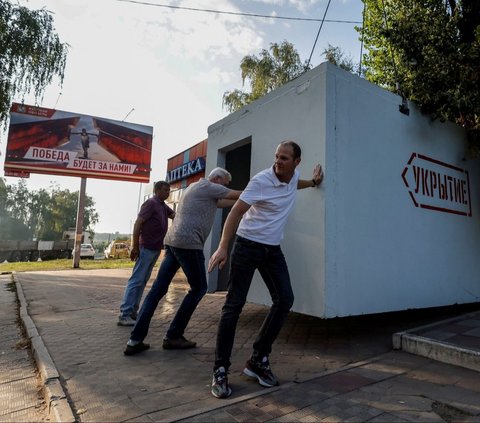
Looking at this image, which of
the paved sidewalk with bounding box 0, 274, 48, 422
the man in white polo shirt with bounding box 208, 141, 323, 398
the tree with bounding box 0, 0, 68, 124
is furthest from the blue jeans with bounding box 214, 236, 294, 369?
the tree with bounding box 0, 0, 68, 124

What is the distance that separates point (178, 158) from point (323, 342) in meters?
13.0

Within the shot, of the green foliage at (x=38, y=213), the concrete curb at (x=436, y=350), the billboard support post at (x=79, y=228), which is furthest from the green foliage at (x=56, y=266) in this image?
the green foliage at (x=38, y=213)

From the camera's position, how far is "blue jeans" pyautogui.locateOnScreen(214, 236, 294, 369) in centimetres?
259

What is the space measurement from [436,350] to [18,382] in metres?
3.71

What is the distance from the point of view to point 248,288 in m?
2.63

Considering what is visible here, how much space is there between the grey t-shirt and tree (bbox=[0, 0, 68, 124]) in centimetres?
922

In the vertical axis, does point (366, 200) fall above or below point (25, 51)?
below

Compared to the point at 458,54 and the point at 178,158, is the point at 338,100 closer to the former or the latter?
the point at 458,54

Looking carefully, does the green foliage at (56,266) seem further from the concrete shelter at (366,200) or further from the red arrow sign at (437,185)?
the red arrow sign at (437,185)

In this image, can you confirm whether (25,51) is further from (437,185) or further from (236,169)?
(437,185)

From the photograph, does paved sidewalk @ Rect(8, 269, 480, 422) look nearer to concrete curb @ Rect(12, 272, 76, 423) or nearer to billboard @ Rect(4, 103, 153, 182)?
concrete curb @ Rect(12, 272, 76, 423)

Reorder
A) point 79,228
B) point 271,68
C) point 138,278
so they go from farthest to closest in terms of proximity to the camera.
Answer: point 271,68 → point 79,228 → point 138,278

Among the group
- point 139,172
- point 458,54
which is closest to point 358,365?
point 458,54

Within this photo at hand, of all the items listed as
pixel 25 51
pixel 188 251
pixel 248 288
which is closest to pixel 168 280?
pixel 188 251
